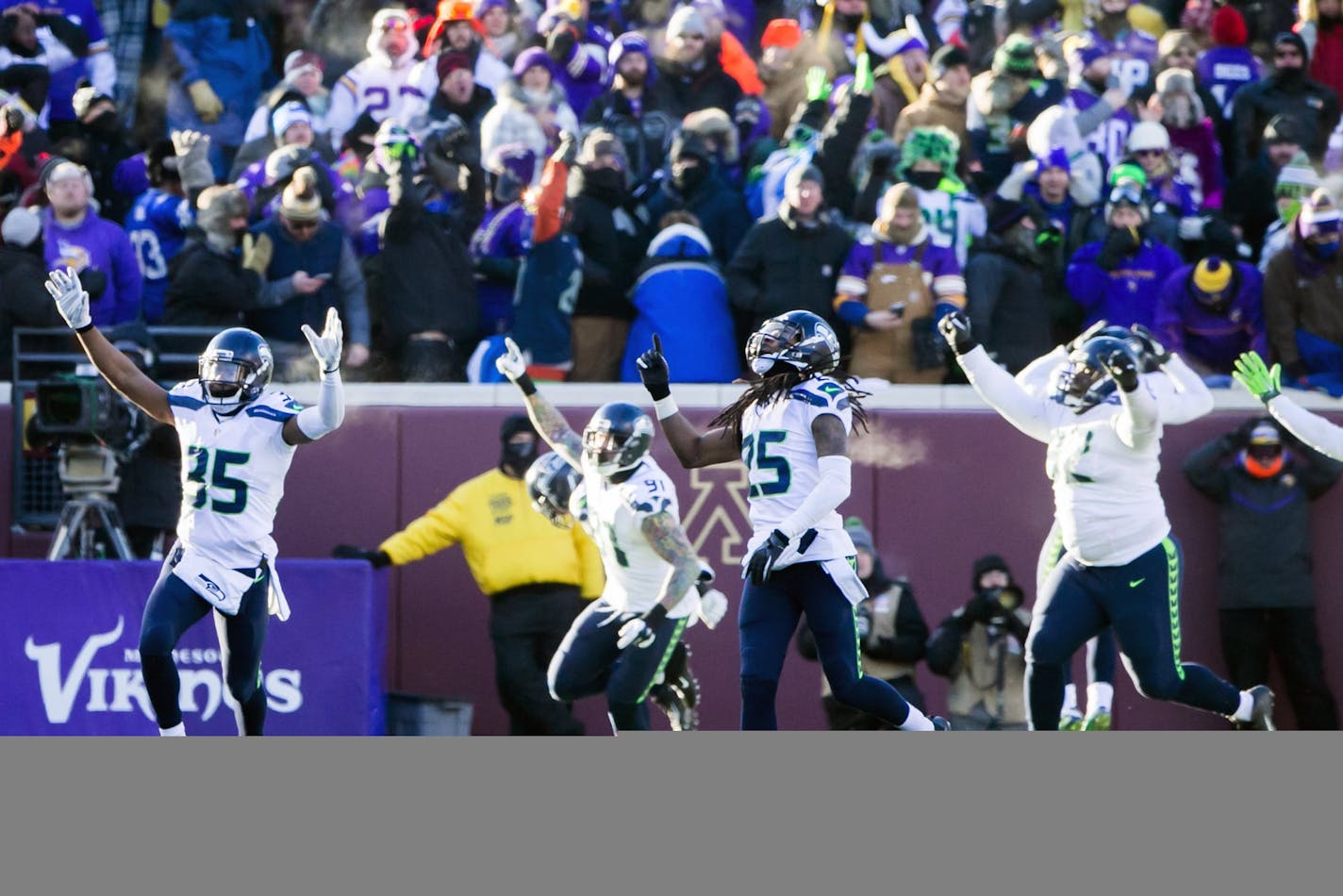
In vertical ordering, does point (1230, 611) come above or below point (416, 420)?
below

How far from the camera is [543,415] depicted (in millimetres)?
10727

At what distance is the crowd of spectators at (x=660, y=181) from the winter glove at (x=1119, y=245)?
2 centimetres

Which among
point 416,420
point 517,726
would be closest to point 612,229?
point 416,420

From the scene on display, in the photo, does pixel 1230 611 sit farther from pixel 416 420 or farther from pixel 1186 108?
pixel 416 420

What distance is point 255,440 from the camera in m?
9.66

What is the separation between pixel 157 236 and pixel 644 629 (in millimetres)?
3894

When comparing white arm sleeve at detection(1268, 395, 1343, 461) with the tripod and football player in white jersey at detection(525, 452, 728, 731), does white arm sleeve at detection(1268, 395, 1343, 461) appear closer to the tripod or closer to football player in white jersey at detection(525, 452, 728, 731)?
football player in white jersey at detection(525, 452, 728, 731)

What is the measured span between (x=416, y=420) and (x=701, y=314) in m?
1.67

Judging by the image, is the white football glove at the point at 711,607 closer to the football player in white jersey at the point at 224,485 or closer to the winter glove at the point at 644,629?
the winter glove at the point at 644,629

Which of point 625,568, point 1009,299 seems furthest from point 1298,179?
point 625,568

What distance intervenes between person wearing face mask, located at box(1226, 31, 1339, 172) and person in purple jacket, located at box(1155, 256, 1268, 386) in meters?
1.37

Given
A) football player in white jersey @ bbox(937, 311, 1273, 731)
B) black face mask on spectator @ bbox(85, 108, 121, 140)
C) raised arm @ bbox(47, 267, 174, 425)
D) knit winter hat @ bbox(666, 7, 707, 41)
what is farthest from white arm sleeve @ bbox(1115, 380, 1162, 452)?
black face mask on spectator @ bbox(85, 108, 121, 140)

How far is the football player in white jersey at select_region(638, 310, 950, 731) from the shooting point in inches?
352

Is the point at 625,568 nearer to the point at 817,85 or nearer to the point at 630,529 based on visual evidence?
the point at 630,529
